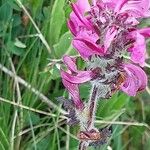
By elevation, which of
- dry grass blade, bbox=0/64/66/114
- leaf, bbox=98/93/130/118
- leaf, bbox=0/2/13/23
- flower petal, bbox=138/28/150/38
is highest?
flower petal, bbox=138/28/150/38

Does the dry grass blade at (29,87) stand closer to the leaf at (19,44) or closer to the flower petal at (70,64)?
the leaf at (19,44)

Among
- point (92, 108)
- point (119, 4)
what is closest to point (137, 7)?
point (119, 4)

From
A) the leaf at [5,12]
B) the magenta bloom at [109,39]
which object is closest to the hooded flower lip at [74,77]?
the magenta bloom at [109,39]

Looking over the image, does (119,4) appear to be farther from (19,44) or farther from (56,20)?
(19,44)

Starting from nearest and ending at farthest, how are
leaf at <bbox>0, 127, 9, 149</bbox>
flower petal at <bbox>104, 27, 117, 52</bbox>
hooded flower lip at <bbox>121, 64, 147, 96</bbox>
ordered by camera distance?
flower petal at <bbox>104, 27, 117, 52</bbox>, hooded flower lip at <bbox>121, 64, 147, 96</bbox>, leaf at <bbox>0, 127, 9, 149</bbox>

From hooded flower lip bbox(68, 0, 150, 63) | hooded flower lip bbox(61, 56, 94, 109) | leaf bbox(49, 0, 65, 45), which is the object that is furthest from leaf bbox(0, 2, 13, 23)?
hooded flower lip bbox(68, 0, 150, 63)

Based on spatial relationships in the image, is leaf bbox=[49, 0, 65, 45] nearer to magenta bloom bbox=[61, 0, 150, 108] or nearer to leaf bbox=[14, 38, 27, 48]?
leaf bbox=[14, 38, 27, 48]

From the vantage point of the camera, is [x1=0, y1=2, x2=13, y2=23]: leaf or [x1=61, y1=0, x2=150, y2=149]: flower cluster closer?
[x1=61, y1=0, x2=150, y2=149]: flower cluster
